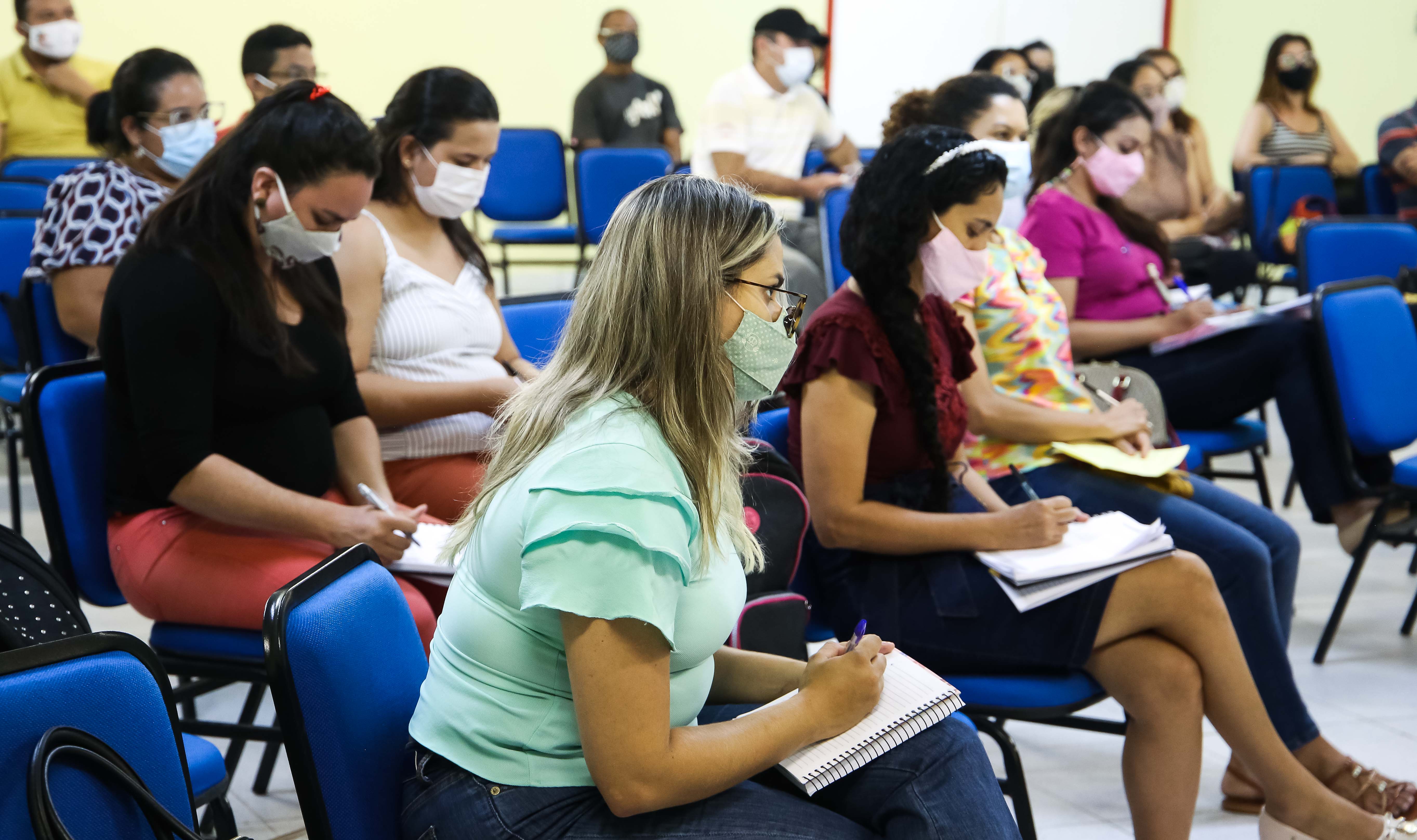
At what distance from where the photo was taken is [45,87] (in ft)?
16.7

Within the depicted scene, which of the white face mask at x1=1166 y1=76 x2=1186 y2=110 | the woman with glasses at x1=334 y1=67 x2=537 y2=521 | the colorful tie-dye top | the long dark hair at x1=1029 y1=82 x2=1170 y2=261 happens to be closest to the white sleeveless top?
the woman with glasses at x1=334 y1=67 x2=537 y2=521

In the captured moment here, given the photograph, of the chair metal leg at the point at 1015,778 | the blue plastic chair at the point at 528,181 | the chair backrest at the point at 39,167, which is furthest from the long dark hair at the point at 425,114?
the blue plastic chair at the point at 528,181

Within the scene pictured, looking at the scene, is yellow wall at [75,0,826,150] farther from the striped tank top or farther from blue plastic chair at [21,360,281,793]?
blue plastic chair at [21,360,281,793]

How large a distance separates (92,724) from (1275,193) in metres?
6.01

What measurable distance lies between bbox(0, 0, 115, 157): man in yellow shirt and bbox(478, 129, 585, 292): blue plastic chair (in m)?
1.74

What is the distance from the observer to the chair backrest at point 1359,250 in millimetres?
3895

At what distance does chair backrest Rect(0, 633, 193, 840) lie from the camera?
0.99 metres

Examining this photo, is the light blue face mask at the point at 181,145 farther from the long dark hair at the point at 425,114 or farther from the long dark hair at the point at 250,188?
the long dark hair at the point at 250,188

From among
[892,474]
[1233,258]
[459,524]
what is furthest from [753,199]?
[1233,258]

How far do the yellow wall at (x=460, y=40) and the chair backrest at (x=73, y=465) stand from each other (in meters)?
5.61

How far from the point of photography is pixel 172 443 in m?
1.81

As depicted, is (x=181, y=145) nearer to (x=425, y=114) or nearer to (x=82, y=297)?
(x=82, y=297)

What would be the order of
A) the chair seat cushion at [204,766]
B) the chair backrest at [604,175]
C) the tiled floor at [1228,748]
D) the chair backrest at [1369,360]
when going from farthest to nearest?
the chair backrest at [604,175] < the chair backrest at [1369,360] < the tiled floor at [1228,748] < the chair seat cushion at [204,766]

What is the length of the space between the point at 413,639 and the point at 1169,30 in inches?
372
